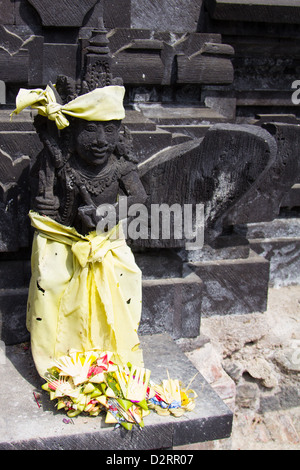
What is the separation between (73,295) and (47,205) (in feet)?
1.77

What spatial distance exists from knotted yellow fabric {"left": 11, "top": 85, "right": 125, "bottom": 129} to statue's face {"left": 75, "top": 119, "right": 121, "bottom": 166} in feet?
0.16

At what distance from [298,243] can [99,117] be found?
9.10 feet

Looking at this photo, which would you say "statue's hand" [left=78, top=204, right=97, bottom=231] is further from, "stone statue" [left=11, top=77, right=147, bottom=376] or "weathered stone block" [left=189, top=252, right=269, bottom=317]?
"weathered stone block" [left=189, top=252, right=269, bottom=317]

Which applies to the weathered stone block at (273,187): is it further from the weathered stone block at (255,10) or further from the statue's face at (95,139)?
the statue's face at (95,139)

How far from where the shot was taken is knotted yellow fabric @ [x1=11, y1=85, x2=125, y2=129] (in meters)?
3.26

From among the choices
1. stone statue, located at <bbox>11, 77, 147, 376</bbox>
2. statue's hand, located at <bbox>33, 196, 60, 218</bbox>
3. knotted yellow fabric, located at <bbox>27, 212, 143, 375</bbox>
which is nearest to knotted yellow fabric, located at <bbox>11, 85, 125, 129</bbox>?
stone statue, located at <bbox>11, 77, 147, 376</bbox>

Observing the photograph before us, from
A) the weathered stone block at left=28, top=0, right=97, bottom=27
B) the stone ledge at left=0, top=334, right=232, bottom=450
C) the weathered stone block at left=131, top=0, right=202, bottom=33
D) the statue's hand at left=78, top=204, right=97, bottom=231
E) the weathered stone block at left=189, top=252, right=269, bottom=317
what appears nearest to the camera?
the stone ledge at left=0, top=334, right=232, bottom=450

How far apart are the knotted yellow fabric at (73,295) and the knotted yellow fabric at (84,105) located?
60 cm

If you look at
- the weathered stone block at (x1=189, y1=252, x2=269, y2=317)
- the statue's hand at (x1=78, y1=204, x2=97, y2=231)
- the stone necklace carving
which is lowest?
the weathered stone block at (x1=189, y1=252, x2=269, y2=317)

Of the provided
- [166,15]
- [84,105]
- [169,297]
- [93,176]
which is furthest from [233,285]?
[166,15]

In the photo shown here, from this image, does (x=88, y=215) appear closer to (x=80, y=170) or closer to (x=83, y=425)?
(x=80, y=170)

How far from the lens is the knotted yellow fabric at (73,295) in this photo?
348 cm

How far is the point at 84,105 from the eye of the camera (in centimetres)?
325

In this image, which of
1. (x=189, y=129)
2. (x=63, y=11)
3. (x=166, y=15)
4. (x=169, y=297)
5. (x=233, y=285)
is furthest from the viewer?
(x=166, y=15)
